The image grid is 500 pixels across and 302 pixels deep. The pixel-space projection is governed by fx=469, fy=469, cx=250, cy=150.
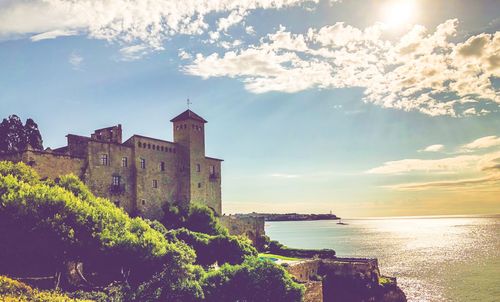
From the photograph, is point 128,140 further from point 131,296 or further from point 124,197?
point 131,296

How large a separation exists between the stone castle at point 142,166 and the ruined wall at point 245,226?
6.88 feet

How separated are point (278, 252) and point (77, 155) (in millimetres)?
27672

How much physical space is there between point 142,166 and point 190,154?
642 centimetres

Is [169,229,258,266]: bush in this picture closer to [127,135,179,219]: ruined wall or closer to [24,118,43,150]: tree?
[127,135,179,219]: ruined wall

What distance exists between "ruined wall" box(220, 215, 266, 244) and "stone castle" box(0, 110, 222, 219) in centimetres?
210

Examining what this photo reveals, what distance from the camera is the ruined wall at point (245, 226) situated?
185 ft

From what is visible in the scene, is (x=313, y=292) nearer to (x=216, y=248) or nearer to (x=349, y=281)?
(x=349, y=281)

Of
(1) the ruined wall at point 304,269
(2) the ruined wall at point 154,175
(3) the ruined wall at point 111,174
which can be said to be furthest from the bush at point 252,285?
(2) the ruined wall at point 154,175

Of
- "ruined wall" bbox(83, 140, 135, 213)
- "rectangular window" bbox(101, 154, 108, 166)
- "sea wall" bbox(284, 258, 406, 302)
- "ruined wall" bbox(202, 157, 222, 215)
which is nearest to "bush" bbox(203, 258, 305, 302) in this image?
"sea wall" bbox(284, 258, 406, 302)

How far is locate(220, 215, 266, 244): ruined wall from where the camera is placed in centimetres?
5653

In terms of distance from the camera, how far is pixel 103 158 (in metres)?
44.8

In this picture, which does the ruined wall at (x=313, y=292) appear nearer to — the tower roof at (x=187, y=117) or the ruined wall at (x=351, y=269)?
the ruined wall at (x=351, y=269)

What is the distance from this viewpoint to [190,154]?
5331cm

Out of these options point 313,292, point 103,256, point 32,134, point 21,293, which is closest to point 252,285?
point 103,256
